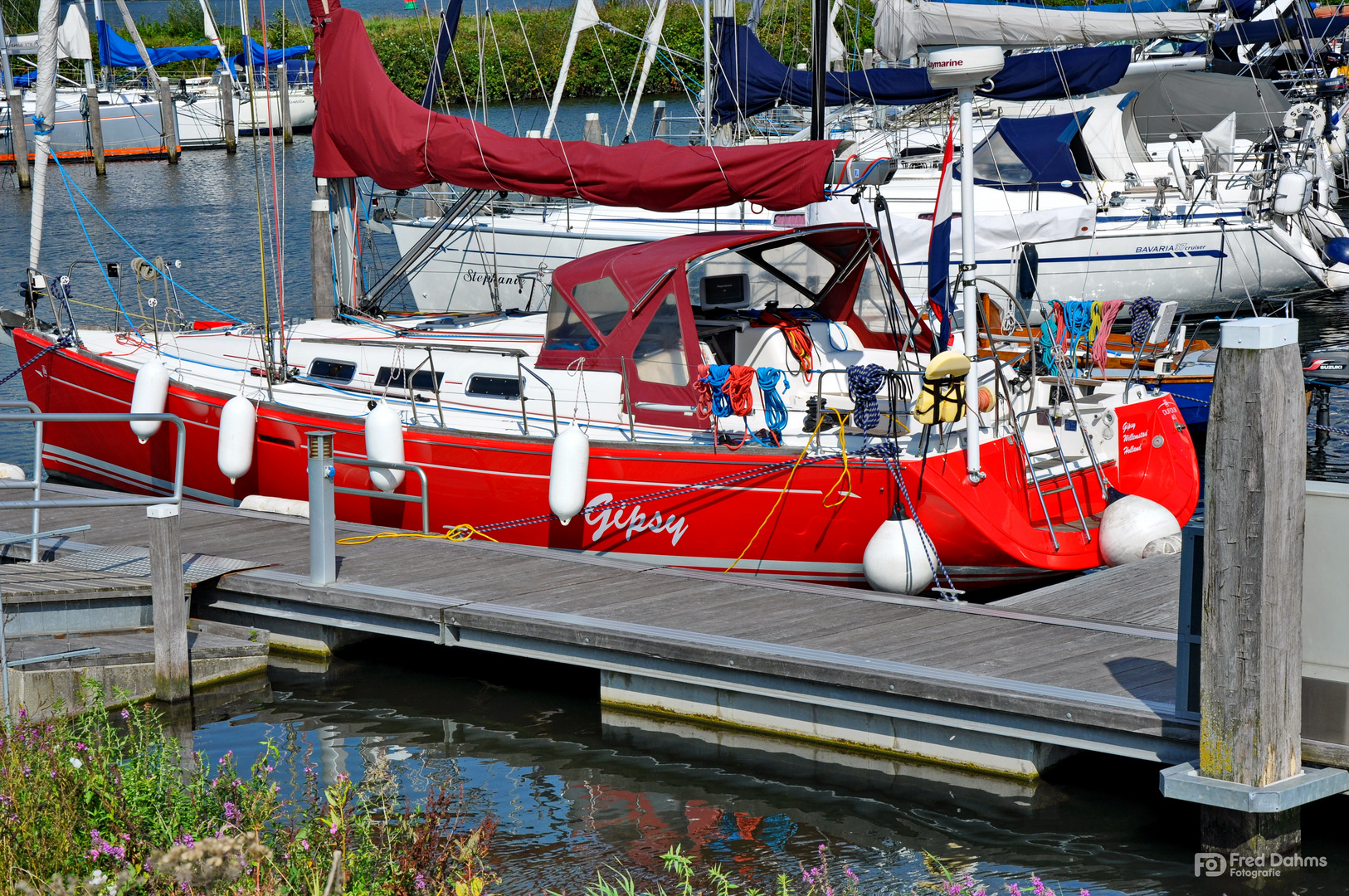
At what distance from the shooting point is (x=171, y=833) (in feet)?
15.3

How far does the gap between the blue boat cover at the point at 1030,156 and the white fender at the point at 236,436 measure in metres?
11.9

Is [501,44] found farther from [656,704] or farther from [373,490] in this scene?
[656,704]

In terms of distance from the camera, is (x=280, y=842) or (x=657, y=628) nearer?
(x=280, y=842)

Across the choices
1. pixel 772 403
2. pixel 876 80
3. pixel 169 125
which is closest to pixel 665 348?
pixel 772 403

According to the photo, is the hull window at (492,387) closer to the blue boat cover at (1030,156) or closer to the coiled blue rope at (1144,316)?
the coiled blue rope at (1144,316)

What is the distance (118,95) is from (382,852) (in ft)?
122

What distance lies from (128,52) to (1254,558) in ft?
137

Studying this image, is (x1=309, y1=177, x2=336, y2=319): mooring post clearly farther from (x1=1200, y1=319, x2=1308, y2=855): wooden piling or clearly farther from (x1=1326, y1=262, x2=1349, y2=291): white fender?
(x1=1326, y1=262, x2=1349, y2=291): white fender

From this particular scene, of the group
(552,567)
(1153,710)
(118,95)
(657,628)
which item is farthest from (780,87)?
(118,95)

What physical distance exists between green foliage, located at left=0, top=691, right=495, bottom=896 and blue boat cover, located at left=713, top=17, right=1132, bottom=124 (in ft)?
40.0

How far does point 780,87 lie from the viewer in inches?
677

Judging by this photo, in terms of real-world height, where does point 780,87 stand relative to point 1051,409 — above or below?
above

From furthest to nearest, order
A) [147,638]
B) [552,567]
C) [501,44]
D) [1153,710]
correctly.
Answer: [501,44], [552,567], [147,638], [1153,710]

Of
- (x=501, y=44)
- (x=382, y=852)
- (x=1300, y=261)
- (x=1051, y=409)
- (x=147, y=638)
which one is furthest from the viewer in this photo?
(x=501, y=44)
